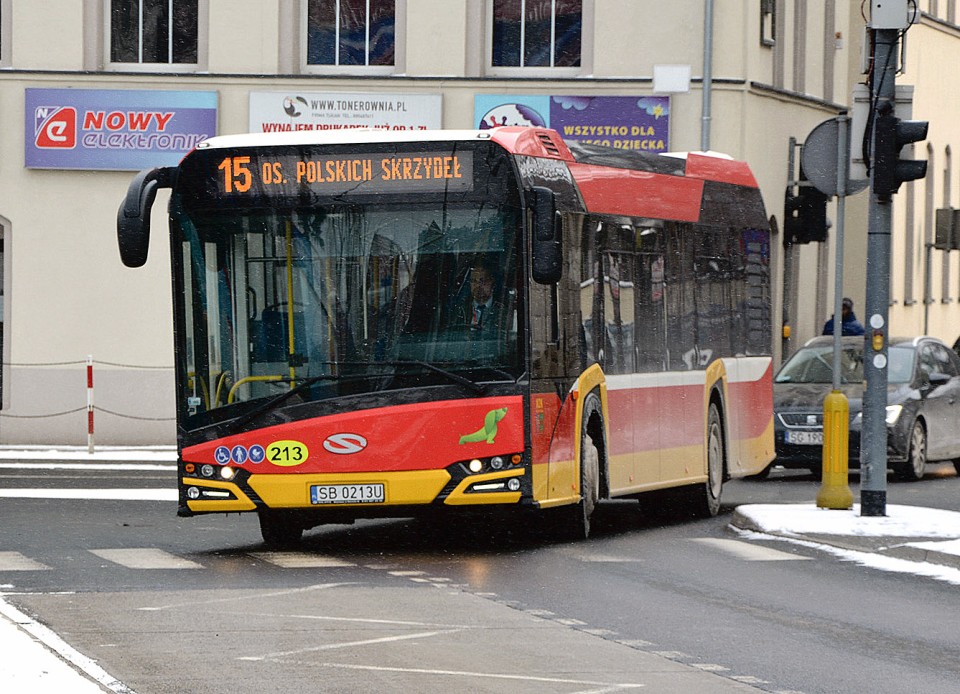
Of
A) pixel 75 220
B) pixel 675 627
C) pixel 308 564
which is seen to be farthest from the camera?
pixel 75 220

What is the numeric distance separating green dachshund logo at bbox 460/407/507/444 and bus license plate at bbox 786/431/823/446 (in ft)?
30.5

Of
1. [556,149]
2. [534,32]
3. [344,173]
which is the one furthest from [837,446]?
[534,32]

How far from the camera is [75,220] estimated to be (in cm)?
3003

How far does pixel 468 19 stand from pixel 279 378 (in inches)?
667

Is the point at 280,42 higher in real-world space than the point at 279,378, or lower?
higher

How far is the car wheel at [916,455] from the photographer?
76.8 ft

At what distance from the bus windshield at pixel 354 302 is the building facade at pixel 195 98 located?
15.4 meters

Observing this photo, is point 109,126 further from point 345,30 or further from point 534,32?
point 534,32

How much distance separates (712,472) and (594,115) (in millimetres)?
12388

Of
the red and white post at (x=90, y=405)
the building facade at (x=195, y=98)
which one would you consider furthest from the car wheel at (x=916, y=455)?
the red and white post at (x=90, y=405)

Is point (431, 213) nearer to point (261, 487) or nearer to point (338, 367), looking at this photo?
point (338, 367)

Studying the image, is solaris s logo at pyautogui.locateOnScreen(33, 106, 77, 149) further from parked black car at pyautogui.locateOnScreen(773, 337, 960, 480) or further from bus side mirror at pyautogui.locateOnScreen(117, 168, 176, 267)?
bus side mirror at pyautogui.locateOnScreen(117, 168, 176, 267)

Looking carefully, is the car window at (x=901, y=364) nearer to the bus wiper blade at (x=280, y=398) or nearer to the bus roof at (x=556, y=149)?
the bus roof at (x=556, y=149)

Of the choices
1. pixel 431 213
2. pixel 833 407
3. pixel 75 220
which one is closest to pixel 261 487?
pixel 431 213
